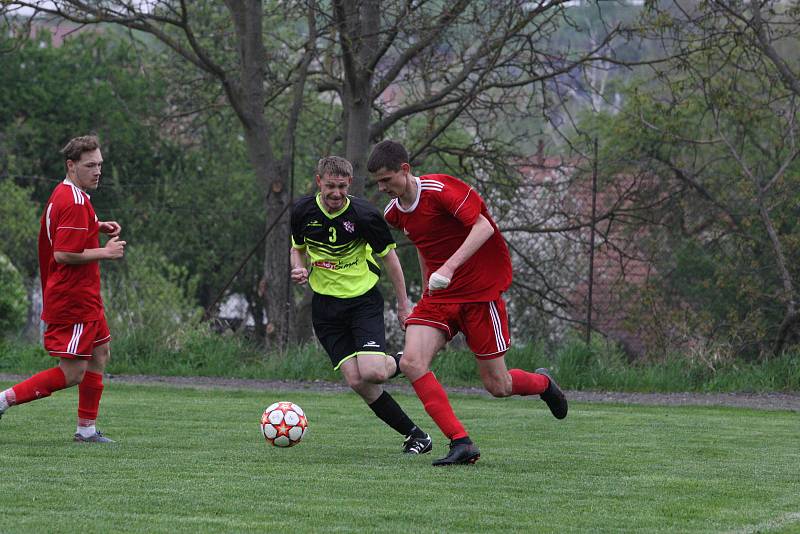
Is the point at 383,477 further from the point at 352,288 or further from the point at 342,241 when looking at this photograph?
the point at 342,241

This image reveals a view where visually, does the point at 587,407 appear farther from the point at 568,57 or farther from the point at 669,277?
the point at 568,57

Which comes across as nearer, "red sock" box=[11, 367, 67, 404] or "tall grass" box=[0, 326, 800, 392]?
"red sock" box=[11, 367, 67, 404]

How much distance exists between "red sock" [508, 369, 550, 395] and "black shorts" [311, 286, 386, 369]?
841 mm

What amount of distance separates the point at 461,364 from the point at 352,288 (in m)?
6.35

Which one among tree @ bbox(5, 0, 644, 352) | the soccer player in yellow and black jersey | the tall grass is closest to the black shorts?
the soccer player in yellow and black jersey

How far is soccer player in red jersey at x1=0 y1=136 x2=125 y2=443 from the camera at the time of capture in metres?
6.85

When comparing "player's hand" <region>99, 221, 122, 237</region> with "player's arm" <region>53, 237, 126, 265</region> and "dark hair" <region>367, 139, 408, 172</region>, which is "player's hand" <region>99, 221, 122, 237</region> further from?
"dark hair" <region>367, 139, 408, 172</region>

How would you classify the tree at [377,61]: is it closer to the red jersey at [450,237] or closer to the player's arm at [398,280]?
the player's arm at [398,280]

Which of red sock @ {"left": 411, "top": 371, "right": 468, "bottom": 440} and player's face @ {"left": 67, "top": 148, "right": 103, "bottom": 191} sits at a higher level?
player's face @ {"left": 67, "top": 148, "right": 103, "bottom": 191}

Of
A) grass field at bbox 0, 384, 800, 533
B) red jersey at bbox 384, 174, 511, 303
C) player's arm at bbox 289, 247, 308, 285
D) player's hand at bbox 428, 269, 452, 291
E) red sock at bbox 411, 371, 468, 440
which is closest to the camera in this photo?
grass field at bbox 0, 384, 800, 533

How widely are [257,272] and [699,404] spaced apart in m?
11.2

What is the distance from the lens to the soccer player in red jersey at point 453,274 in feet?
A: 20.9

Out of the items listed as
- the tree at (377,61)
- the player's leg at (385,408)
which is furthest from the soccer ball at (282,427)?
the tree at (377,61)

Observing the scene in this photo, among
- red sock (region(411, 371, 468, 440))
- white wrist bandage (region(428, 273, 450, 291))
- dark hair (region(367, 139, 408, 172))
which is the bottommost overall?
red sock (region(411, 371, 468, 440))
